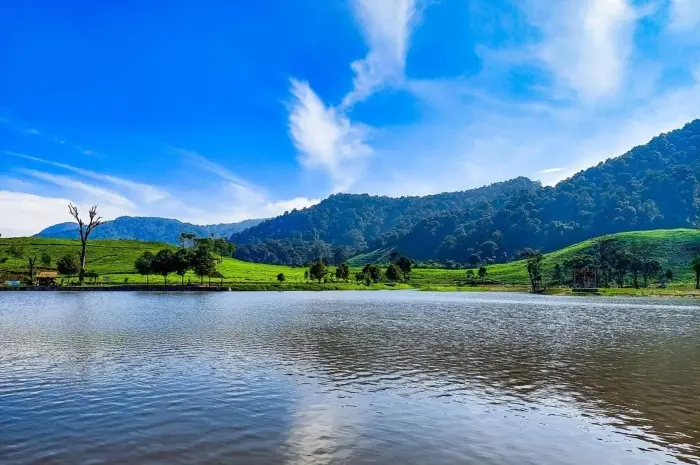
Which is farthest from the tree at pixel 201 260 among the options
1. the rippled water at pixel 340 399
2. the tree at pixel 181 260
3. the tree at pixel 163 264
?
the rippled water at pixel 340 399

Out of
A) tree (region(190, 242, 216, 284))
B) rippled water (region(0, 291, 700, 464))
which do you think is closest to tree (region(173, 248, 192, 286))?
tree (region(190, 242, 216, 284))

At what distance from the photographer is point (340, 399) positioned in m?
26.6

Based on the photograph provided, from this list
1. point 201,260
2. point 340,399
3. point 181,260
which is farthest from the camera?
point 201,260

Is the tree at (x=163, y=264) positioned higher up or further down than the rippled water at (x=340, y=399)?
higher up

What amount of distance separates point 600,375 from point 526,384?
7.17 m

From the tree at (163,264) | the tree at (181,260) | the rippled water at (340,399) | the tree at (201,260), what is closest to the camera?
the rippled water at (340,399)

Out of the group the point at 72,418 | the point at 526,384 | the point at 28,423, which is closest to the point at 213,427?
the point at 72,418

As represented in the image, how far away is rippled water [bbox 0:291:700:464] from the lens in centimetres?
1905

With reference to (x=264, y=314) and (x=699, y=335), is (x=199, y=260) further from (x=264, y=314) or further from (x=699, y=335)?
(x=699, y=335)

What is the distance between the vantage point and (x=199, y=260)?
17350cm

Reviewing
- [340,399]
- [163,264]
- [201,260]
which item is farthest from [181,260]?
[340,399]

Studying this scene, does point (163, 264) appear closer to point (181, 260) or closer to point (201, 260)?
point (181, 260)

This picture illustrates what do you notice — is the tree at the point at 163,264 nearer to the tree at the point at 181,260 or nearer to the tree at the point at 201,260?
the tree at the point at 181,260

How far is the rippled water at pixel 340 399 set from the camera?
1905 cm
